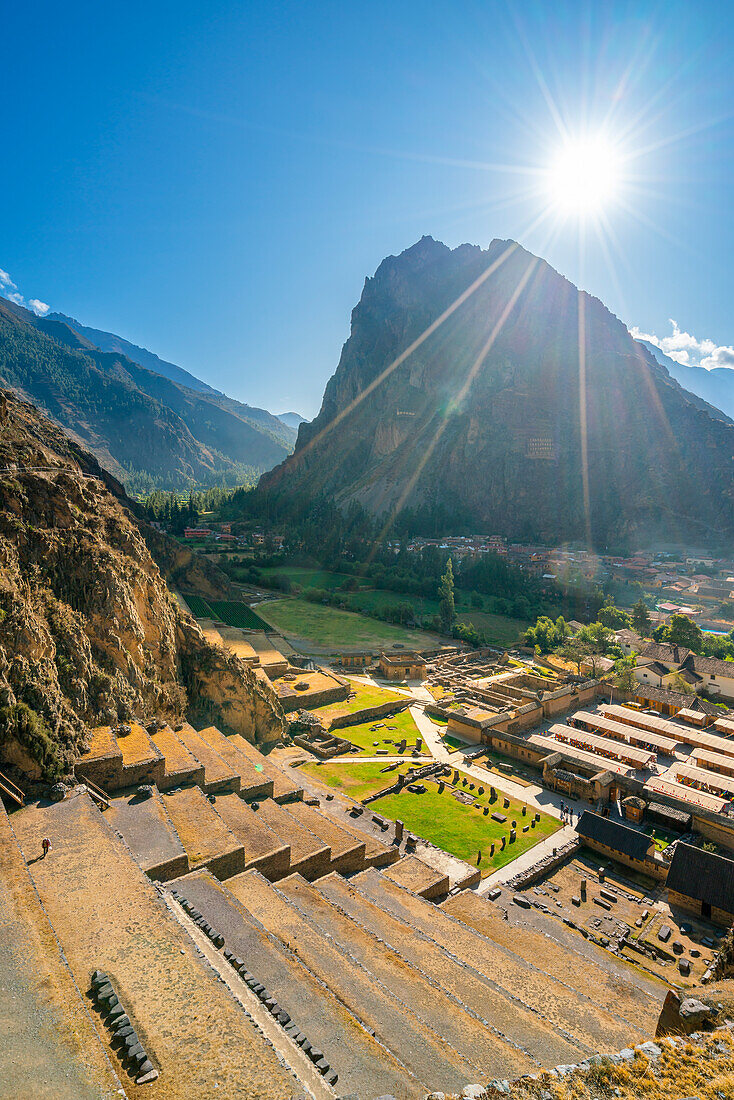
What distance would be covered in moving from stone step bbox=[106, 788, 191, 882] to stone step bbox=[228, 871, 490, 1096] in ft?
6.90

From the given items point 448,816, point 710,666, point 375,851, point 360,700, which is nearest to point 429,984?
point 375,851

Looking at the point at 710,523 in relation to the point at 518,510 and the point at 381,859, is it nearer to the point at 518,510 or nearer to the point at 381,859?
the point at 518,510

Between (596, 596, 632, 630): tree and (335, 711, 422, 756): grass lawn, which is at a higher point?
(596, 596, 632, 630): tree

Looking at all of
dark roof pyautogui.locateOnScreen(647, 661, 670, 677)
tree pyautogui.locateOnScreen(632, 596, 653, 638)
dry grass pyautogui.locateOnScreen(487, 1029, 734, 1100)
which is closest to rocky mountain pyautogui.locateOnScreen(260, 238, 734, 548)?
tree pyautogui.locateOnScreen(632, 596, 653, 638)

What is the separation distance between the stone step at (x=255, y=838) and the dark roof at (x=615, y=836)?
16828 millimetres

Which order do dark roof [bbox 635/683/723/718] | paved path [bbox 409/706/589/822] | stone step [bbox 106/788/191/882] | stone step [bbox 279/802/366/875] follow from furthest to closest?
dark roof [bbox 635/683/723/718]
paved path [bbox 409/706/589/822]
stone step [bbox 279/802/366/875]
stone step [bbox 106/788/191/882]

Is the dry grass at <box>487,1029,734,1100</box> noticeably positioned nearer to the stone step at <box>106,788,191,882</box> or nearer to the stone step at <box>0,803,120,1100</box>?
the stone step at <box>0,803,120,1100</box>

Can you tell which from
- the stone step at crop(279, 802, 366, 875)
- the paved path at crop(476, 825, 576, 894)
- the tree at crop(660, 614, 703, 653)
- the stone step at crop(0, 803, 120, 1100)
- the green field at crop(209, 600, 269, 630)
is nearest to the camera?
the stone step at crop(0, 803, 120, 1100)

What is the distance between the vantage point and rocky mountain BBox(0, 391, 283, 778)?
60.2 feet

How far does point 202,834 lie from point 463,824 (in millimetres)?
15967

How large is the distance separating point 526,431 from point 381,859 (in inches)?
6416

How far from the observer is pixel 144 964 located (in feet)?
37.1

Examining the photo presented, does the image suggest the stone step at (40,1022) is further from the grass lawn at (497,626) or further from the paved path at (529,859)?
the grass lawn at (497,626)

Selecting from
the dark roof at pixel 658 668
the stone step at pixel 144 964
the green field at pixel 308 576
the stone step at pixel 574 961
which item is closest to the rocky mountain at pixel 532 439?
the green field at pixel 308 576
